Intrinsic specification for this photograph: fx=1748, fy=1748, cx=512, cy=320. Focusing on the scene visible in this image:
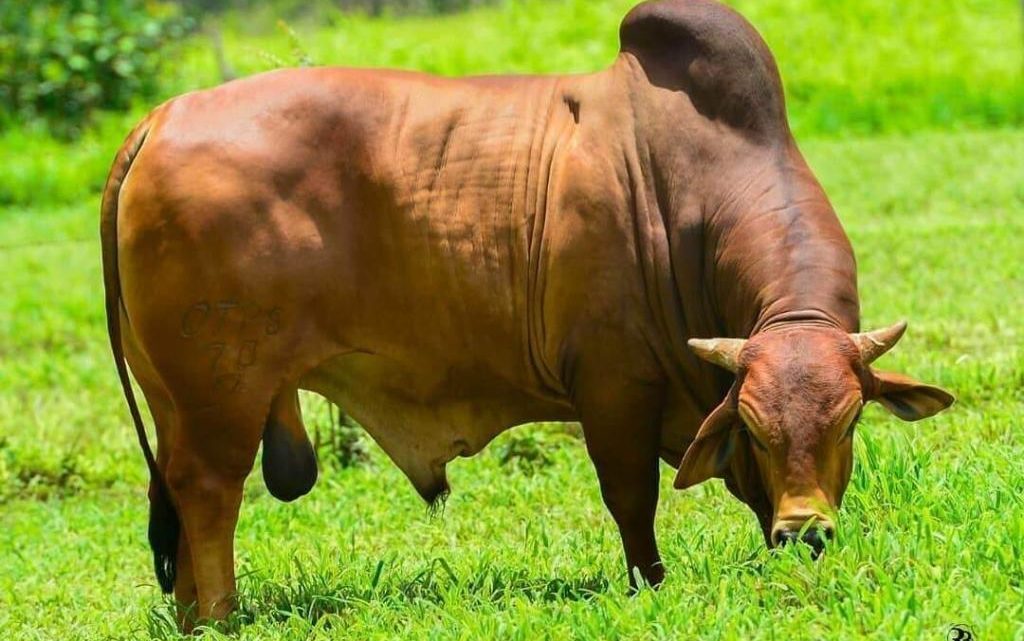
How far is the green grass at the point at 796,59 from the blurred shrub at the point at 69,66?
0.75 feet

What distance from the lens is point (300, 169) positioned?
464 centimetres

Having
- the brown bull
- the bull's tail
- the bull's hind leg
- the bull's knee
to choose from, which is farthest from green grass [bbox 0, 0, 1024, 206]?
the bull's hind leg

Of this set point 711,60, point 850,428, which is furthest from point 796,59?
point 850,428

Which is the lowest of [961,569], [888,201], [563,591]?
[888,201]

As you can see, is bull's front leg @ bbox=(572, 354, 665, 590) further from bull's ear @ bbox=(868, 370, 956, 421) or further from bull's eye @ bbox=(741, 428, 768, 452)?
bull's ear @ bbox=(868, 370, 956, 421)

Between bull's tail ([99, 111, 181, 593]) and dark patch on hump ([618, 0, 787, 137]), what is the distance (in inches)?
55.2

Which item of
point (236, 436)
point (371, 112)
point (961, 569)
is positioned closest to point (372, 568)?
point (236, 436)

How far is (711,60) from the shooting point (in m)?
4.64

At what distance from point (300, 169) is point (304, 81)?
30 cm

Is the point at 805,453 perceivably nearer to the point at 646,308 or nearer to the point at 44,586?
the point at 646,308

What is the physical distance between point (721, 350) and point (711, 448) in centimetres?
24

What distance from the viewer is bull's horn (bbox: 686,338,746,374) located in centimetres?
408

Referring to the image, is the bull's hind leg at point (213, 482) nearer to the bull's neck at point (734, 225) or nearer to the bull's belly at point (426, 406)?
the bull's belly at point (426, 406)

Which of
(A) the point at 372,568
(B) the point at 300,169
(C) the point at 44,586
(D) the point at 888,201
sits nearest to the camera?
(B) the point at 300,169
